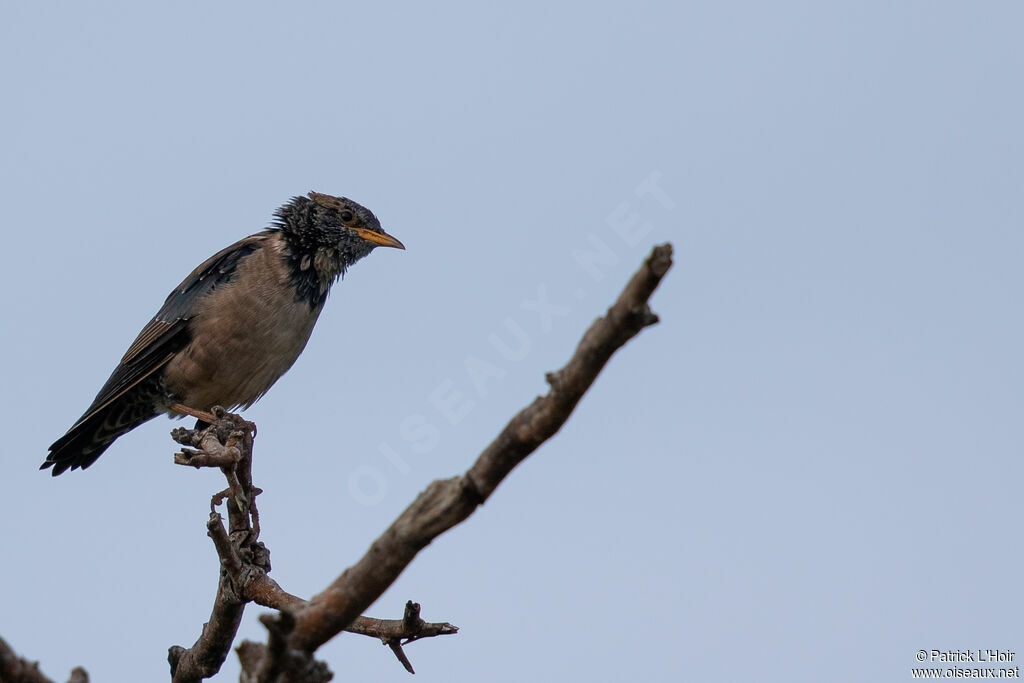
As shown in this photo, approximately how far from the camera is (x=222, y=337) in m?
8.50

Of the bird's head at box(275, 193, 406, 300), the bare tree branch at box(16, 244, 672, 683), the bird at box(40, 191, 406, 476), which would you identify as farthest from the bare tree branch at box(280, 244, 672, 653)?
the bird's head at box(275, 193, 406, 300)

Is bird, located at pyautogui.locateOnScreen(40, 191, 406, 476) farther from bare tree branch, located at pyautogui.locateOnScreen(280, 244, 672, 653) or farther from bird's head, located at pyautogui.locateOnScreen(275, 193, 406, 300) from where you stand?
bare tree branch, located at pyautogui.locateOnScreen(280, 244, 672, 653)

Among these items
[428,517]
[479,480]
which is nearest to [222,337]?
[428,517]

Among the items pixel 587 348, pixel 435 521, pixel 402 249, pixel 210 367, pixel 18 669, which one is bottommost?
pixel 18 669

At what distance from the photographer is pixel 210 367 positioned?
28.2 ft

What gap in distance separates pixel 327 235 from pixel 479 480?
20.0ft

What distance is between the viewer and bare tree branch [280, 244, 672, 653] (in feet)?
10.6

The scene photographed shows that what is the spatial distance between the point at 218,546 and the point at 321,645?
2.03 m

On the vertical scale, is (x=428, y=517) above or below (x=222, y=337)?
below

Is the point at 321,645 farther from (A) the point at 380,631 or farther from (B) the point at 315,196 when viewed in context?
(B) the point at 315,196

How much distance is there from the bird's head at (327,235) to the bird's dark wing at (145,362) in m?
0.35

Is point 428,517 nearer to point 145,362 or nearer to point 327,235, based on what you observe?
point 145,362

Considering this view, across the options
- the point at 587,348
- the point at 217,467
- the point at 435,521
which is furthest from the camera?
the point at 217,467

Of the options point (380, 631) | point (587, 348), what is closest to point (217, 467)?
point (380, 631)
